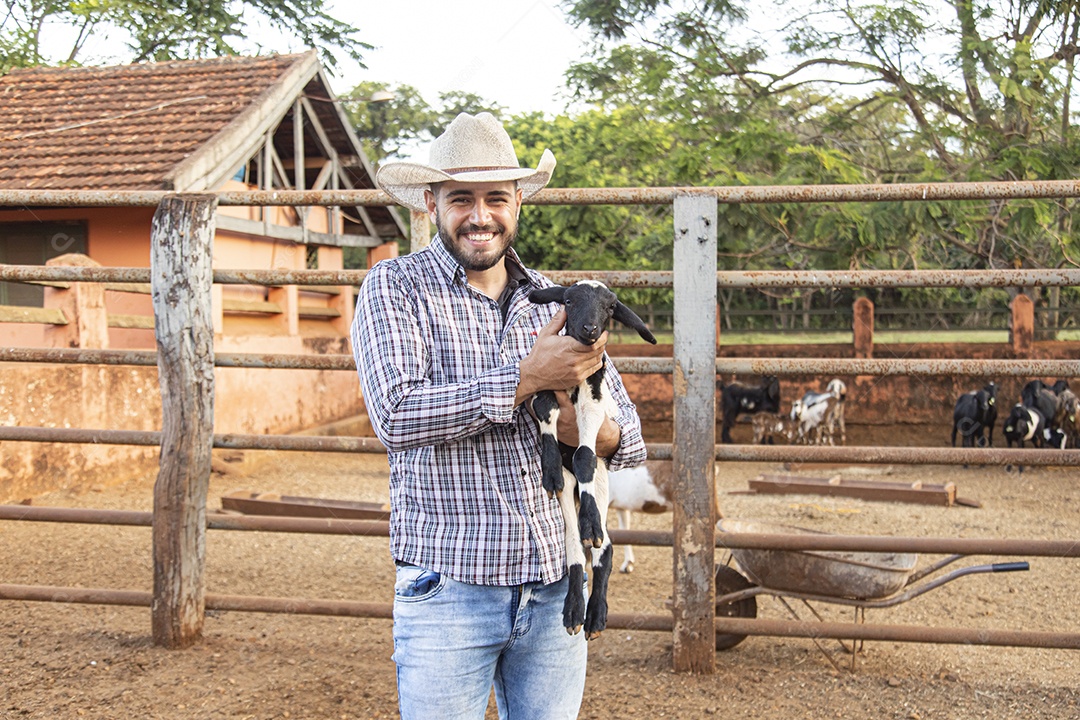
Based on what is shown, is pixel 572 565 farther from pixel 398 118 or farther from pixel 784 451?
pixel 398 118

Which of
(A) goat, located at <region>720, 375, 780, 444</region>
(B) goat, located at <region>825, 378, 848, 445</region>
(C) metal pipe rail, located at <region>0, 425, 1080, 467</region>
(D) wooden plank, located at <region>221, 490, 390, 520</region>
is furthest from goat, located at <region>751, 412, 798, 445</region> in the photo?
(C) metal pipe rail, located at <region>0, 425, 1080, 467</region>

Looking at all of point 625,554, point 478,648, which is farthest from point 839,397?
point 478,648

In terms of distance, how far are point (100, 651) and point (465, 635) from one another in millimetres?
2560

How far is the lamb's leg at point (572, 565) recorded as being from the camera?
1946 mm

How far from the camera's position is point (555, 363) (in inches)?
75.5

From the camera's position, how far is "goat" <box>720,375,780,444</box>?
12.9 meters

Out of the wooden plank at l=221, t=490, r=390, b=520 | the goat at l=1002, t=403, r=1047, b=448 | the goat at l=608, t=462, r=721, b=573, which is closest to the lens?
the goat at l=608, t=462, r=721, b=573

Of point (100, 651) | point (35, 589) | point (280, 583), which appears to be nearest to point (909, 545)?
point (100, 651)

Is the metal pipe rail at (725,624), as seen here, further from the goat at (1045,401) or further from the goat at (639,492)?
the goat at (1045,401)

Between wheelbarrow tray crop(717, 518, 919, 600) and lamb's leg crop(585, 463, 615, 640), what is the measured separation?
202cm

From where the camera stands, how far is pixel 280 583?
19.5 feet

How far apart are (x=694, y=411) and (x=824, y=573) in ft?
3.34

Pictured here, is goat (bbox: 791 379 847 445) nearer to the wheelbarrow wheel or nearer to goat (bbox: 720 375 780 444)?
goat (bbox: 720 375 780 444)

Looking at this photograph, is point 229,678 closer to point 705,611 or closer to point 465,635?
point 705,611
